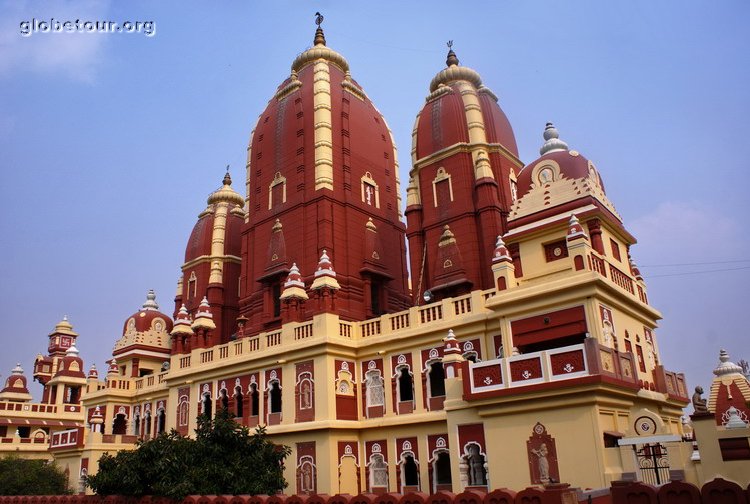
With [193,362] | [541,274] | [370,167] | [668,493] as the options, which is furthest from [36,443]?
[668,493]

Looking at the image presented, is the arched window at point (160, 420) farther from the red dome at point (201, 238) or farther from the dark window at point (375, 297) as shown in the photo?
the dark window at point (375, 297)

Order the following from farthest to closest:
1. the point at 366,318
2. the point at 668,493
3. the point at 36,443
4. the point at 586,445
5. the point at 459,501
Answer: the point at 36,443, the point at 366,318, the point at 586,445, the point at 459,501, the point at 668,493

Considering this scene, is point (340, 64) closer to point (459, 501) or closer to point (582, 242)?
point (582, 242)

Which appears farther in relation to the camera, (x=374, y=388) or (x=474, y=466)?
(x=374, y=388)

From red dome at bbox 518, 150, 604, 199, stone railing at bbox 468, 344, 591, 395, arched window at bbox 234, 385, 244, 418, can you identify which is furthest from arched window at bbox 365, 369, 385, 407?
red dome at bbox 518, 150, 604, 199

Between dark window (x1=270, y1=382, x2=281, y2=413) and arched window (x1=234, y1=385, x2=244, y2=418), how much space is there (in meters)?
1.49

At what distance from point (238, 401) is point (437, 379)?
7.39m

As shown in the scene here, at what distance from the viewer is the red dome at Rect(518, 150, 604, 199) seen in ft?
54.5

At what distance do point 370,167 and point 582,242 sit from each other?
13144mm

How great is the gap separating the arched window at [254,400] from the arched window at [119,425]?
10.4m

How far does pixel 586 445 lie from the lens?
40.1 feet

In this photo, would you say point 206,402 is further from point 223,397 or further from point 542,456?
point 542,456

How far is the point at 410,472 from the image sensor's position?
57.6 ft

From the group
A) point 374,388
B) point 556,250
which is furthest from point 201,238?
point 556,250
